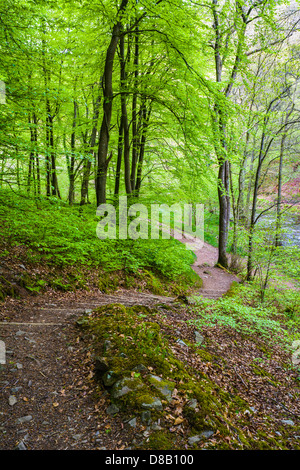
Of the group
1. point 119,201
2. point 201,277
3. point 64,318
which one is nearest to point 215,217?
point 201,277

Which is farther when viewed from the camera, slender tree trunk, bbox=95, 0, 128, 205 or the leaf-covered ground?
slender tree trunk, bbox=95, 0, 128, 205

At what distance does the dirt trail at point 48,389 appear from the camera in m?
2.16

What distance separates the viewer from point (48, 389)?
274 centimetres

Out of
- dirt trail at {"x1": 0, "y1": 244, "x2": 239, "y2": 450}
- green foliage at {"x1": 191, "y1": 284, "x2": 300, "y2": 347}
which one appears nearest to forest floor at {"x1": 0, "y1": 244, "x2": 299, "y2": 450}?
dirt trail at {"x1": 0, "y1": 244, "x2": 239, "y2": 450}

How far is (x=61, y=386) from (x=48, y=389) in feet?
0.46

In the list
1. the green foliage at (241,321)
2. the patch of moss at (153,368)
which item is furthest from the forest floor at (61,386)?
the green foliage at (241,321)

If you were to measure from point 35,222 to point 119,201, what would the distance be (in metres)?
3.00

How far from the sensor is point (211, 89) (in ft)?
17.5

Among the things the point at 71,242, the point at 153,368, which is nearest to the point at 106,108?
the point at 71,242

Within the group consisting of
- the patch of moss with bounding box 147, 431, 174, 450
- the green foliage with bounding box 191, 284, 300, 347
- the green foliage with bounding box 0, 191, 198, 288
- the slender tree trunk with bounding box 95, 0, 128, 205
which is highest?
the slender tree trunk with bounding box 95, 0, 128, 205

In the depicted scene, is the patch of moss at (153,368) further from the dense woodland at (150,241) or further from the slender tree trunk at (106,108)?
the slender tree trunk at (106,108)

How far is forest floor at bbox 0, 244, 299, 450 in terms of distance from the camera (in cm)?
218

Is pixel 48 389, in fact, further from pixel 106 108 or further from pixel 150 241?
Result: pixel 106 108

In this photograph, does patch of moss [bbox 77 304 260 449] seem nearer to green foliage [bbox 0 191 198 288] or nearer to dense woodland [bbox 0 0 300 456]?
dense woodland [bbox 0 0 300 456]
